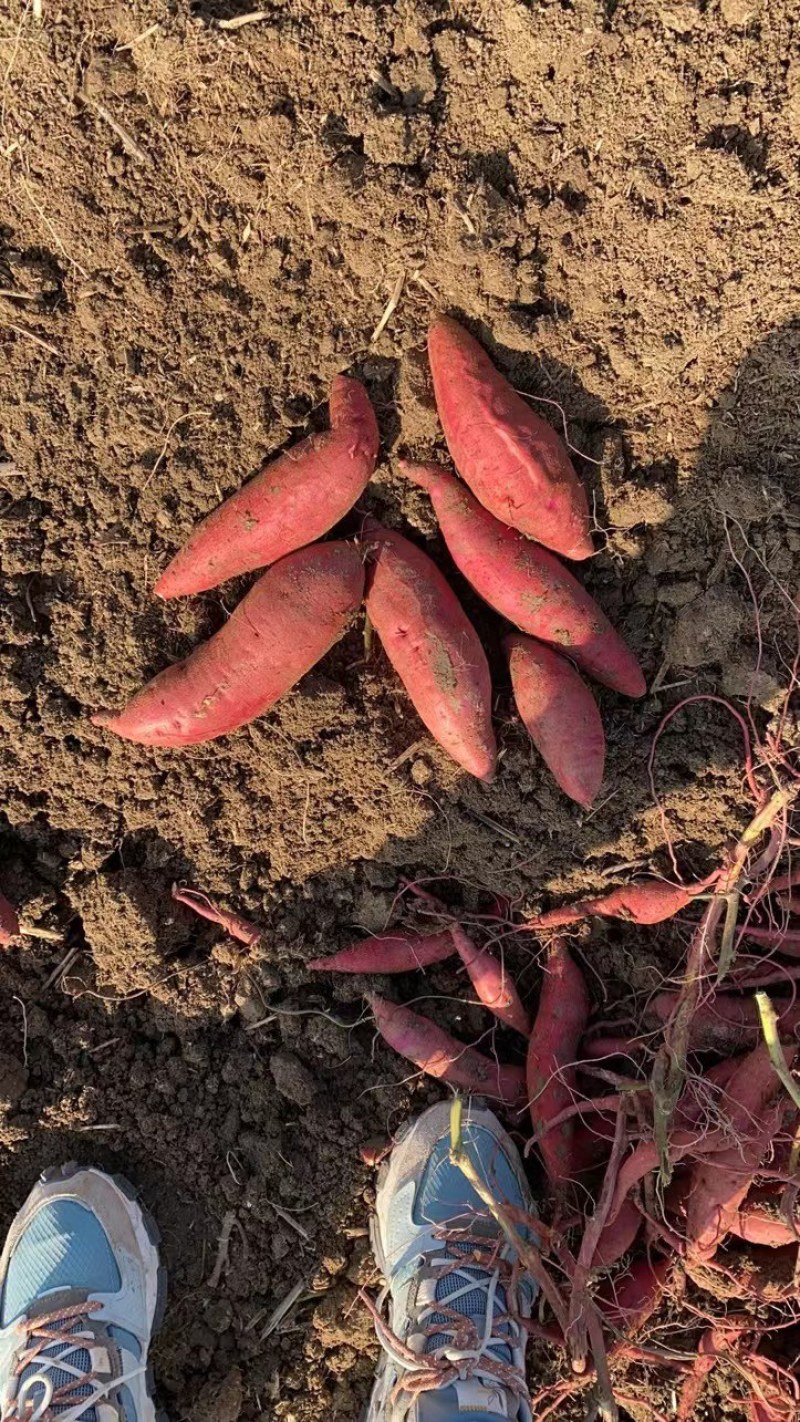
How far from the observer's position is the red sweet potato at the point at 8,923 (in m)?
2.21

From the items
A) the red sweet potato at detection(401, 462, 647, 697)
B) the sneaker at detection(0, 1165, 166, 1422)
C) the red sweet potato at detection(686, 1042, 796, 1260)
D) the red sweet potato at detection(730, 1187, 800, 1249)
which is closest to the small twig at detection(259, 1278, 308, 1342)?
the sneaker at detection(0, 1165, 166, 1422)

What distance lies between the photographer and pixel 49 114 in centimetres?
186

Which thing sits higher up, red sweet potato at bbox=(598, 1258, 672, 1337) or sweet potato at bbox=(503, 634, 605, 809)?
sweet potato at bbox=(503, 634, 605, 809)

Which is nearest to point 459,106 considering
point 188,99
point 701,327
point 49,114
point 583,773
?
point 188,99

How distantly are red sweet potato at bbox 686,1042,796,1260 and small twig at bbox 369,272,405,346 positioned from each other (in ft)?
6.25

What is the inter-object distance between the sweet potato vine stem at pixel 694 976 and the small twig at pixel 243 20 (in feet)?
6.31

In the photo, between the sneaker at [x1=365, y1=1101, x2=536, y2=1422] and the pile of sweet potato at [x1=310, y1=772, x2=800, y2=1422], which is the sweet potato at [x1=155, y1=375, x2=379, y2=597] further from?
the sneaker at [x1=365, y1=1101, x2=536, y2=1422]

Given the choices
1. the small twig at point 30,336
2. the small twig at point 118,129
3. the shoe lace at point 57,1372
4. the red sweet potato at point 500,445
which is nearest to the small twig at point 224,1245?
the shoe lace at point 57,1372

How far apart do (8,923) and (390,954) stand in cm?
95

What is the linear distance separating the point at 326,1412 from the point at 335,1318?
0.25 metres

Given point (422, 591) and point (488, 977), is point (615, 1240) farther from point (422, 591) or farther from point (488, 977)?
point (422, 591)

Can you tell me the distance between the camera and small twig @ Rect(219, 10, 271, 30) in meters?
1.74

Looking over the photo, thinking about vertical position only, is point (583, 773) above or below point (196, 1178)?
above

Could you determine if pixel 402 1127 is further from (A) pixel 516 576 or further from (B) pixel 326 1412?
(A) pixel 516 576
